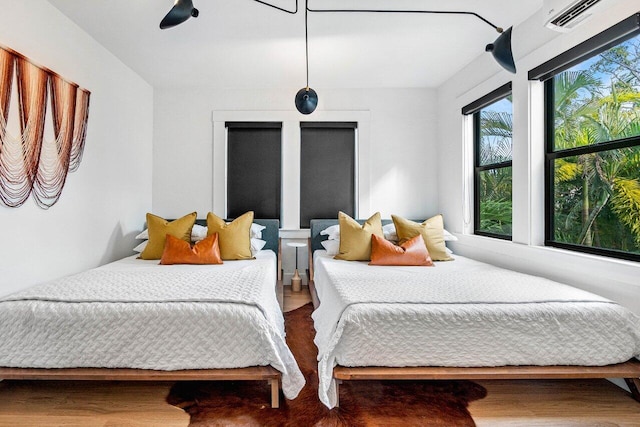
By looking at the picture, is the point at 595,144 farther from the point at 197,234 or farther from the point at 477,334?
the point at 197,234

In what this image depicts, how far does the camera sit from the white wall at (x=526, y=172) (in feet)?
6.78

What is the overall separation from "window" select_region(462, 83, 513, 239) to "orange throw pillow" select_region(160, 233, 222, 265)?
257 cm

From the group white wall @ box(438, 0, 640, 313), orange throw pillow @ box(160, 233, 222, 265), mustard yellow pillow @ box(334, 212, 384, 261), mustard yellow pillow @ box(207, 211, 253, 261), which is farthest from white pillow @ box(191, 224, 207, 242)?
white wall @ box(438, 0, 640, 313)

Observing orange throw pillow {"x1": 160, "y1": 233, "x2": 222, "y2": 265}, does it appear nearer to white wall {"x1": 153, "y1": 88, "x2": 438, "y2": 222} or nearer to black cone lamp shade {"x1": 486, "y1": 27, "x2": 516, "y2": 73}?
white wall {"x1": 153, "y1": 88, "x2": 438, "y2": 222}

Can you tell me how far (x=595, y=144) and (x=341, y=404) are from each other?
2.25 m

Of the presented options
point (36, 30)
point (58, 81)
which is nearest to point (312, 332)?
point (58, 81)

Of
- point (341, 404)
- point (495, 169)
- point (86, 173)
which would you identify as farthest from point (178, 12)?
point (495, 169)

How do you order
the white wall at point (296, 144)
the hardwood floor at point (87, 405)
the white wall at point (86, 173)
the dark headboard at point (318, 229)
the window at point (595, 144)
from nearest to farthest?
the hardwood floor at point (87, 405) → the window at point (595, 144) → the white wall at point (86, 173) → the dark headboard at point (318, 229) → the white wall at point (296, 144)

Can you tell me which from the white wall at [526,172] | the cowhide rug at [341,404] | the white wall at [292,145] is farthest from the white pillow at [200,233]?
the white wall at [526,172]

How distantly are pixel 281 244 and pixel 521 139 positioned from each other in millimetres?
2645

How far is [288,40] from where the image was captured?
119 inches

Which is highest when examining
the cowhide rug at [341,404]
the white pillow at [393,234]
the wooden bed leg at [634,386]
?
the white pillow at [393,234]

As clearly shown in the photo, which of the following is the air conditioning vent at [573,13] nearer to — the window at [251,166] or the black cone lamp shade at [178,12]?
the black cone lamp shade at [178,12]

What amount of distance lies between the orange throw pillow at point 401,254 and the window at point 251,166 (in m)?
1.63
